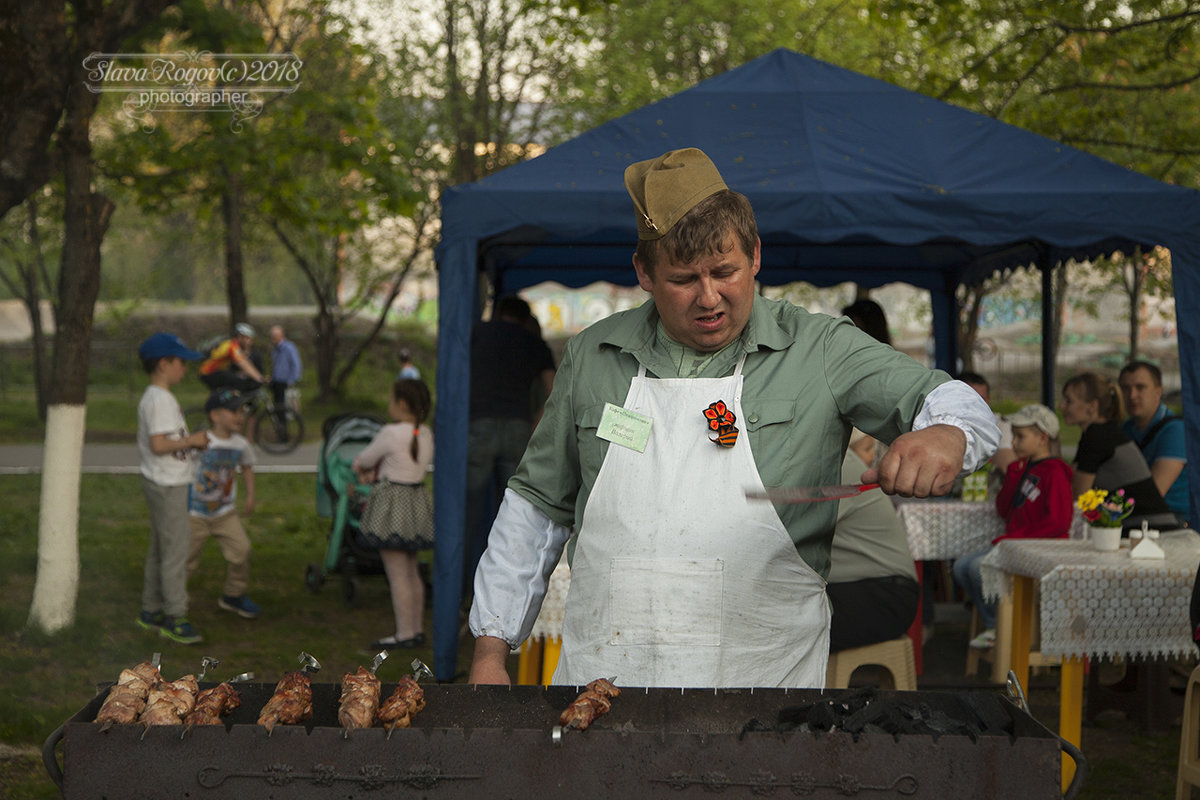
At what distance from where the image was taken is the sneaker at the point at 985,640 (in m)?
6.13

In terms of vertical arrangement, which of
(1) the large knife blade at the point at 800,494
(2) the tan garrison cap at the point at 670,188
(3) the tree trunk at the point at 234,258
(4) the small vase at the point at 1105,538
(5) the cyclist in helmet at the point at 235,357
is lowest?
(4) the small vase at the point at 1105,538

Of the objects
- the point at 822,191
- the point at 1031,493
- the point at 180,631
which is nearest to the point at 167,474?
the point at 180,631

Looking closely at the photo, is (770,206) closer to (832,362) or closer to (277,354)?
(832,362)

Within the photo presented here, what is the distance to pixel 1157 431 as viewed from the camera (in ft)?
20.0

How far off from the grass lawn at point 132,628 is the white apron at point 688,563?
3.15 meters

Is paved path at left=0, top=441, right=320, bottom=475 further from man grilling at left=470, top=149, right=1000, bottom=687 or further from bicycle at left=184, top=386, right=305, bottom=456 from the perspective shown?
man grilling at left=470, top=149, right=1000, bottom=687

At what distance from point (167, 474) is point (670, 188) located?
5004mm

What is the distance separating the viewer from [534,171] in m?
5.50

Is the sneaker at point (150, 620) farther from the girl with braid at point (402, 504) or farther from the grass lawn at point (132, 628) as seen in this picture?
the girl with braid at point (402, 504)

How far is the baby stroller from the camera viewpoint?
738 centimetres

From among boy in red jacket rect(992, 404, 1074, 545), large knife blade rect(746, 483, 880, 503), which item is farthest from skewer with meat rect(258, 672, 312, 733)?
boy in red jacket rect(992, 404, 1074, 545)

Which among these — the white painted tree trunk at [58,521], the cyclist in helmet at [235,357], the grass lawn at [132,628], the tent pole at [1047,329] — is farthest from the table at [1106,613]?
the cyclist in helmet at [235,357]

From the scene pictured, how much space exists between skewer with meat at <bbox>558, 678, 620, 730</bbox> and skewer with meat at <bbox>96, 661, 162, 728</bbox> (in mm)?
698

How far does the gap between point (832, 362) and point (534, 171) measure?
359 cm
